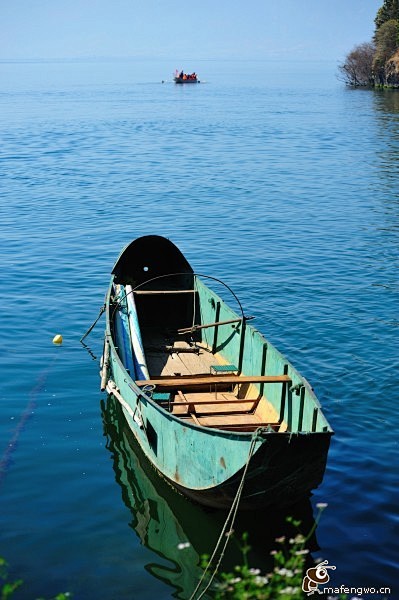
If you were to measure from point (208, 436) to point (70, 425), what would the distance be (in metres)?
5.56

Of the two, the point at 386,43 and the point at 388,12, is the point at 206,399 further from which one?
the point at 388,12

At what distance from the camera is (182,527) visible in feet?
43.5

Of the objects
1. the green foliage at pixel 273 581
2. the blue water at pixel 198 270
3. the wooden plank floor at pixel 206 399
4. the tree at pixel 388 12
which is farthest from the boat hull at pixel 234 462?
the tree at pixel 388 12

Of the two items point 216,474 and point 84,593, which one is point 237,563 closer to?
point 216,474

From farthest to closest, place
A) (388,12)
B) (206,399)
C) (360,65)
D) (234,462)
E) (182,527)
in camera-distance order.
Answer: (360,65) < (388,12) < (206,399) < (182,527) < (234,462)

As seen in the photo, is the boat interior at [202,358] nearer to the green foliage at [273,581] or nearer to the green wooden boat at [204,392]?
the green wooden boat at [204,392]

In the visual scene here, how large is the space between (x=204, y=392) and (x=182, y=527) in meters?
3.31

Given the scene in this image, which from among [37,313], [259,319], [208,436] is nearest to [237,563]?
[208,436]

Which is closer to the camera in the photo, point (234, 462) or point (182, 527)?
point (234, 462)

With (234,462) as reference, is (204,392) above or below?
below

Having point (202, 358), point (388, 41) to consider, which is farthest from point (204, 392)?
point (388, 41)

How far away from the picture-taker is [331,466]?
14695 mm

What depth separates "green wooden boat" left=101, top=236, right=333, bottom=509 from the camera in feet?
38.2

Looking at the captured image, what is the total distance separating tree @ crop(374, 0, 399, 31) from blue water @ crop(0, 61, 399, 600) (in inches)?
2373
